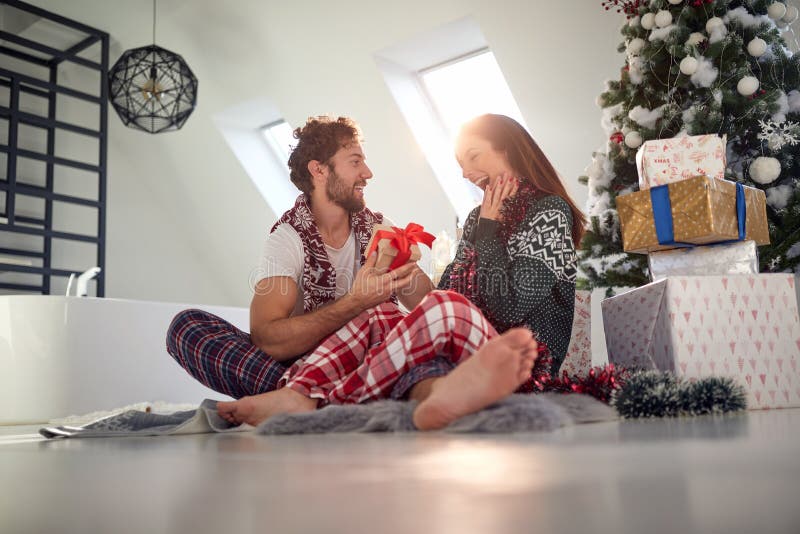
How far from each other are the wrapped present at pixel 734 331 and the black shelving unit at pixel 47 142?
4075 mm

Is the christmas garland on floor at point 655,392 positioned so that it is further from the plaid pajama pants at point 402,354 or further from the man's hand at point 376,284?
the man's hand at point 376,284

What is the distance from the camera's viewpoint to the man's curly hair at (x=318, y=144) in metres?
2.29

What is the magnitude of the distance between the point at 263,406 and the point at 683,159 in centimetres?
161

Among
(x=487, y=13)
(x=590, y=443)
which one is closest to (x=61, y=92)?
(x=487, y=13)

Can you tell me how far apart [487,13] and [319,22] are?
3.54 ft

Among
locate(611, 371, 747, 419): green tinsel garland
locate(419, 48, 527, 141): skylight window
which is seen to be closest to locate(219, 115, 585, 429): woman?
locate(611, 371, 747, 419): green tinsel garland

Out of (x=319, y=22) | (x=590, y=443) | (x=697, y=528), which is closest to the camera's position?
(x=697, y=528)

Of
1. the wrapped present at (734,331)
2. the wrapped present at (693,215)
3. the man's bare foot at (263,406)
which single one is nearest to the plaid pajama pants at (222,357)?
the man's bare foot at (263,406)

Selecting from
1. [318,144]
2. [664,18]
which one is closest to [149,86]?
[318,144]

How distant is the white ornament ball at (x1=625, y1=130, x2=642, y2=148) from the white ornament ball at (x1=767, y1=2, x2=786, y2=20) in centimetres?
67

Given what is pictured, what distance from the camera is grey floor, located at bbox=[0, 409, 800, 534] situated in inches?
16.7

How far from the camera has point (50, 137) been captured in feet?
16.8

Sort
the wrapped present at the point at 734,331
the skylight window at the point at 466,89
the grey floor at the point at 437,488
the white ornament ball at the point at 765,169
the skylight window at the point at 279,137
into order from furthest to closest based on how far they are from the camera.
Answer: the skylight window at the point at 279,137 → the skylight window at the point at 466,89 → the white ornament ball at the point at 765,169 → the wrapped present at the point at 734,331 → the grey floor at the point at 437,488

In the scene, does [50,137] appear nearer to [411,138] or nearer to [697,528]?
[411,138]
